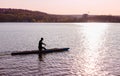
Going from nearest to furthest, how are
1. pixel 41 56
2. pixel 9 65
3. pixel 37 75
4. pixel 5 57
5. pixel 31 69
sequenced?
1. pixel 37 75
2. pixel 31 69
3. pixel 9 65
4. pixel 5 57
5. pixel 41 56

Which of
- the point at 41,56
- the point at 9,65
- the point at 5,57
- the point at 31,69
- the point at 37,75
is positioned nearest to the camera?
the point at 37,75

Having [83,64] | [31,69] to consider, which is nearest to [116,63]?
[83,64]

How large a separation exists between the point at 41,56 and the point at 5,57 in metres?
6.09

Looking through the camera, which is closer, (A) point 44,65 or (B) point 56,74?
(B) point 56,74

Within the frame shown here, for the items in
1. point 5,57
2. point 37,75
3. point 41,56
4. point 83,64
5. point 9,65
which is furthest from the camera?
point 41,56

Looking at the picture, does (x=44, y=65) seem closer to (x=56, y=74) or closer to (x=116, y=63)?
(x=56, y=74)

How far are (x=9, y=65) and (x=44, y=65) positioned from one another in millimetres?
4882

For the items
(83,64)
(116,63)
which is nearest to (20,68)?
(83,64)

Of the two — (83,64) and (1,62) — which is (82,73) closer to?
(83,64)

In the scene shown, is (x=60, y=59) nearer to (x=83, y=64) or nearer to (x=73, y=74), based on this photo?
(x=83, y=64)

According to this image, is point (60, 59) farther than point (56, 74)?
Yes

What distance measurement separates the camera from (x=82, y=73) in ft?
97.2

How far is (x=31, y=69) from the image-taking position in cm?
3097

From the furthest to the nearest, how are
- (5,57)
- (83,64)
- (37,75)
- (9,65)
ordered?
(5,57) < (83,64) < (9,65) < (37,75)
